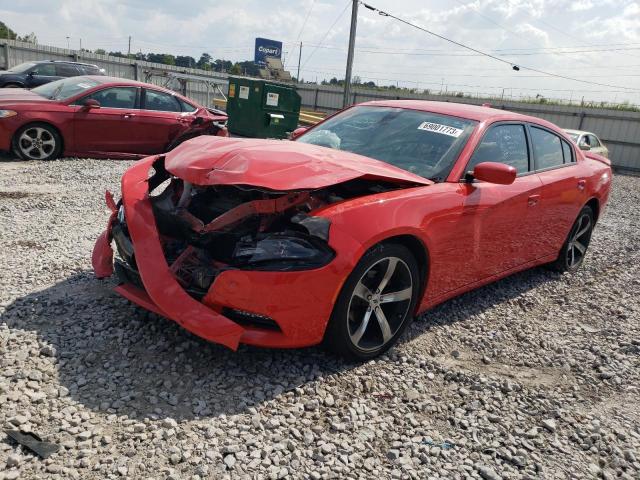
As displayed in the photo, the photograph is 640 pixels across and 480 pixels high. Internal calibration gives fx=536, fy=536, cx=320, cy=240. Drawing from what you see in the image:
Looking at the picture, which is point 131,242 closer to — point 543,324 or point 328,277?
point 328,277

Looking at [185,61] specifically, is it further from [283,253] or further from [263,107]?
[283,253]

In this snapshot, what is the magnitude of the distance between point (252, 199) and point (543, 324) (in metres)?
2.60

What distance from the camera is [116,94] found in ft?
30.4

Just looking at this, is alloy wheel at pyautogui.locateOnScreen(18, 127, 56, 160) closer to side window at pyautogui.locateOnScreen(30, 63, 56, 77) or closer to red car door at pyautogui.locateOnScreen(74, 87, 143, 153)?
red car door at pyautogui.locateOnScreen(74, 87, 143, 153)

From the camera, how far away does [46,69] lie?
52.0 feet

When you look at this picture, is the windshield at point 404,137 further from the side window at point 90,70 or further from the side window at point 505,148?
the side window at point 90,70

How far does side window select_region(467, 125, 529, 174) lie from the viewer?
406 cm

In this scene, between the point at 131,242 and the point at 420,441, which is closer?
the point at 420,441

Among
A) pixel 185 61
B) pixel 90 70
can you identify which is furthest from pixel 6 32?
pixel 90 70

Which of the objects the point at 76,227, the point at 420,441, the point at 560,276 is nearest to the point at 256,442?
the point at 420,441

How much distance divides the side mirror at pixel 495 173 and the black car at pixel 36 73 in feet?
49.7

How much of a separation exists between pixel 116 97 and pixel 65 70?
8.52 m

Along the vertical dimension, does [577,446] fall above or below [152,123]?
below

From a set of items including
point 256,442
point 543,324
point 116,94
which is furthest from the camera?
point 116,94
